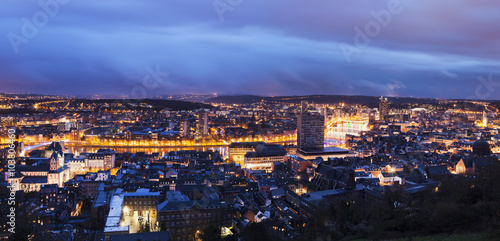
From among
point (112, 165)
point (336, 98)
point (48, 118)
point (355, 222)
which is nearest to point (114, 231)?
point (355, 222)

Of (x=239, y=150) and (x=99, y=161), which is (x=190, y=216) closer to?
(x=99, y=161)

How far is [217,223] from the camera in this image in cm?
872

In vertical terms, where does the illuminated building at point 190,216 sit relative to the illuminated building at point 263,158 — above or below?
below

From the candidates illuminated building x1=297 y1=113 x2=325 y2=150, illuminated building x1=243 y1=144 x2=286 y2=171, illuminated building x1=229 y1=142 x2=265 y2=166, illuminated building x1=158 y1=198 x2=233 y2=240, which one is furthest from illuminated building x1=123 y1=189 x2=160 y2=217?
illuminated building x1=297 y1=113 x2=325 y2=150

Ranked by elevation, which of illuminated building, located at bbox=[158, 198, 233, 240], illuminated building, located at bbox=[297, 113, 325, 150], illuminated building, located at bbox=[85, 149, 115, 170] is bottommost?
illuminated building, located at bbox=[158, 198, 233, 240]

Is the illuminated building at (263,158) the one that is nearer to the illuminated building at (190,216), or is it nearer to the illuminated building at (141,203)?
the illuminated building at (141,203)

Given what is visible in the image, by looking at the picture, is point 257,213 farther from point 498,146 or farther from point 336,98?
point 336,98

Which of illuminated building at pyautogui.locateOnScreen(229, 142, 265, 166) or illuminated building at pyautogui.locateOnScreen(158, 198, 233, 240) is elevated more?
illuminated building at pyautogui.locateOnScreen(229, 142, 265, 166)

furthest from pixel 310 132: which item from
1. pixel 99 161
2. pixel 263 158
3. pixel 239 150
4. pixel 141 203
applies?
pixel 141 203

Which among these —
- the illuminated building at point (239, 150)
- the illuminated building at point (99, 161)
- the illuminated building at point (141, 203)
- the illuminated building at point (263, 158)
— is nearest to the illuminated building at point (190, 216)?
the illuminated building at point (141, 203)

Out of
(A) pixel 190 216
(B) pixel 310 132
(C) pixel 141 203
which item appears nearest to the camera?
(A) pixel 190 216

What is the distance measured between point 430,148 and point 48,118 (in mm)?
35398

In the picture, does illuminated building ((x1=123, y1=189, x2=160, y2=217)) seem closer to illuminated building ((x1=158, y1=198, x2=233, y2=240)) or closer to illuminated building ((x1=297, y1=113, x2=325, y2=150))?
illuminated building ((x1=158, y1=198, x2=233, y2=240))

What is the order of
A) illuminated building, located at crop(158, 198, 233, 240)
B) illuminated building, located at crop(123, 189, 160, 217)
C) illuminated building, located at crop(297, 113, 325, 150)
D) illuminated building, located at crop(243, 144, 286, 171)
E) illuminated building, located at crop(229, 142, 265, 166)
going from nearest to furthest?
1. illuminated building, located at crop(158, 198, 233, 240)
2. illuminated building, located at crop(123, 189, 160, 217)
3. illuminated building, located at crop(243, 144, 286, 171)
4. illuminated building, located at crop(229, 142, 265, 166)
5. illuminated building, located at crop(297, 113, 325, 150)
